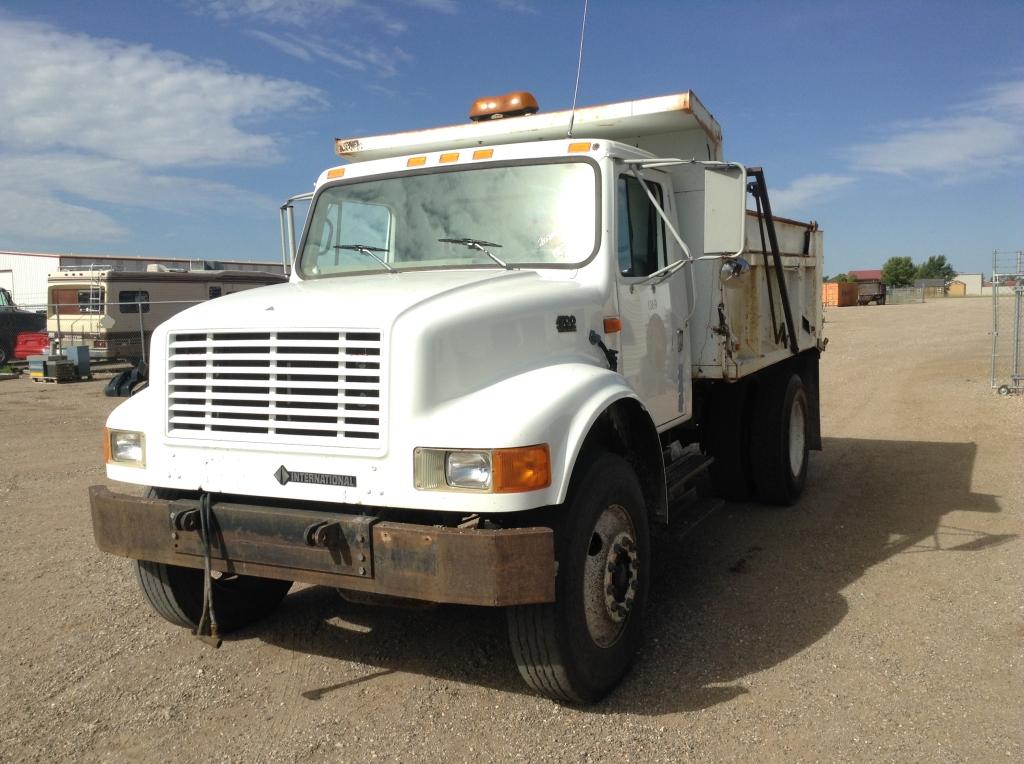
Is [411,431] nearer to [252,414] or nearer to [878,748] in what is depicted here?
[252,414]

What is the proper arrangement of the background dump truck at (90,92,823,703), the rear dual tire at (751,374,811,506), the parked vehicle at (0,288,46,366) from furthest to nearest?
the parked vehicle at (0,288,46,366), the rear dual tire at (751,374,811,506), the background dump truck at (90,92,823,703)

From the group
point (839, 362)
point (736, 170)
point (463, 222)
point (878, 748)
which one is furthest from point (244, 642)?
point (839, 362)

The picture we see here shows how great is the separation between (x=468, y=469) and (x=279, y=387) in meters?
0.87

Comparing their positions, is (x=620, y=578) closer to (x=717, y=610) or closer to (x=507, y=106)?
(x=717, y=610)

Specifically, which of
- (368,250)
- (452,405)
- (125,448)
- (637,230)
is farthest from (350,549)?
(637,230)

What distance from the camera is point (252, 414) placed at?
11.7 feet

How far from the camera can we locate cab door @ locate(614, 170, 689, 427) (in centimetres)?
448

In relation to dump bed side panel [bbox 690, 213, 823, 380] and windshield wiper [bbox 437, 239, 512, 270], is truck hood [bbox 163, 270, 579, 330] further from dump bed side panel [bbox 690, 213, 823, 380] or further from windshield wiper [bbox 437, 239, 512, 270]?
dump bed side panel [bbox 690, 213, 823, 380]

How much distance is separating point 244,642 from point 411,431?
1987 mm

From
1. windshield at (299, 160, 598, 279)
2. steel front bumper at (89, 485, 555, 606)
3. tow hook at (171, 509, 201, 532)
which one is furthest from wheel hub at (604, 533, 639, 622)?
tow hook at (171, 509, 201, 532)

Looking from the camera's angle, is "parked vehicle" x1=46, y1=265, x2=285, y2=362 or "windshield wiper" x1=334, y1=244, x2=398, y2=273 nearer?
"windshield wiper" x1=334, y1=244, x2=398, y2=273

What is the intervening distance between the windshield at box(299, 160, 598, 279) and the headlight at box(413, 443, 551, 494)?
4.63ft

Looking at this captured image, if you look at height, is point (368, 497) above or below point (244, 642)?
above

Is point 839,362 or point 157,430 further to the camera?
point 839,362
